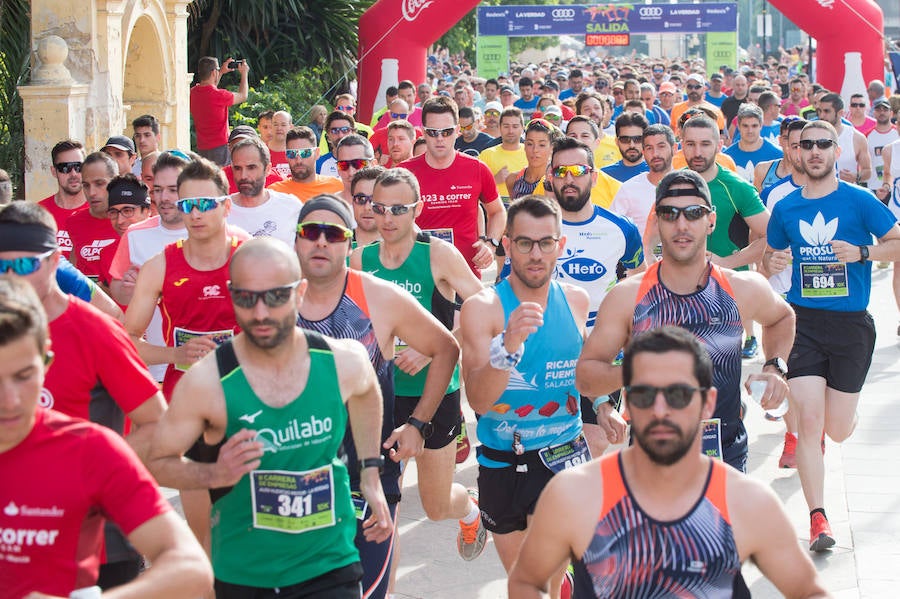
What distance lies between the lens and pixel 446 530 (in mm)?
7156

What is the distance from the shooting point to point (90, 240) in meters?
7.88

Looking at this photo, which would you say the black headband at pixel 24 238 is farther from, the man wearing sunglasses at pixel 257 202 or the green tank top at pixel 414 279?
the man wearing sunglasses at pixel 257 202

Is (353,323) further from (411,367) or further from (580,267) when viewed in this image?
(580,267)

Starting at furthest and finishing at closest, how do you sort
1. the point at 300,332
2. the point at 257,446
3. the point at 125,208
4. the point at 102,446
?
1. the point at 125,208
2. the point at 300,332
3. the point at 257,446
4. the point at 102,446

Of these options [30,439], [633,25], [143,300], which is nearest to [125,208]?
[143,300]

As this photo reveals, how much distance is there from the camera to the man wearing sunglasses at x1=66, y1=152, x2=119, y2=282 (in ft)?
25.7

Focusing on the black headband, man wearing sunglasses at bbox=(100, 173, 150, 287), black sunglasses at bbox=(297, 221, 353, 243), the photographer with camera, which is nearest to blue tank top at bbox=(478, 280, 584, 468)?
black sunglasses at bbox=(297, 221, 353, 243)

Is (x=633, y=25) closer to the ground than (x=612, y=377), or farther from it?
farther from it

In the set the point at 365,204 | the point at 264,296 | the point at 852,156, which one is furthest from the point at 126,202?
the point at 852,156

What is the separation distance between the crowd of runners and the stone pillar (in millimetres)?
2967

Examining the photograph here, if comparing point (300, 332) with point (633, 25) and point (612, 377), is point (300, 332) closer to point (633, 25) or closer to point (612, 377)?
point (612, 377)

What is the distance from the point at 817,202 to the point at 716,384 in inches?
98.2

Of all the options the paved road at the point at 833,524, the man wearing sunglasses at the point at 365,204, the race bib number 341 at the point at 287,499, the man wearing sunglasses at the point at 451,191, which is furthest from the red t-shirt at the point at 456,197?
the race bib number 341 at the point at 287,499

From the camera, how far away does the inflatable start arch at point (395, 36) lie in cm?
2139
